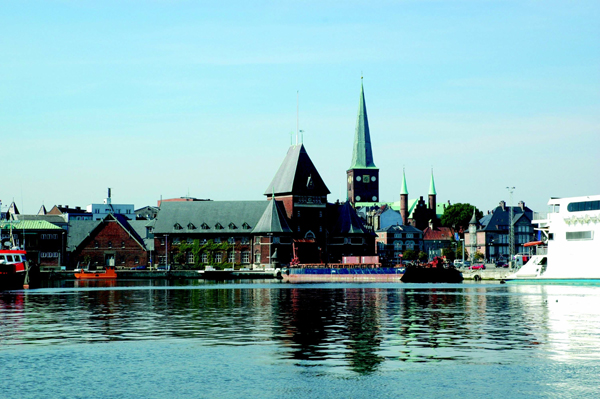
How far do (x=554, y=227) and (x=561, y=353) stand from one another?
7041cm

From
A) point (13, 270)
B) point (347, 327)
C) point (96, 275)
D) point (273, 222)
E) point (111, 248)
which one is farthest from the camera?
point (111, 248)

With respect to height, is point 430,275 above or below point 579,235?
below

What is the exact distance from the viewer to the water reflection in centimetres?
3023

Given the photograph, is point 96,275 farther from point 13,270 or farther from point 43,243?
point 13,270

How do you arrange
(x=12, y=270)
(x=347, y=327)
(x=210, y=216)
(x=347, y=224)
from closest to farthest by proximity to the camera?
(x=347, y=327)
(x=12, y=270)
(x=347, y=224)
(x=210, y=216)

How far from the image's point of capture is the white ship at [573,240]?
92125mm

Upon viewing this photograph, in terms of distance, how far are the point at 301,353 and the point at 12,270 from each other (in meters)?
63.9

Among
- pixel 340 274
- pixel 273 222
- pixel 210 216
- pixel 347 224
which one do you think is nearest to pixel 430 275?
pixel 340 274

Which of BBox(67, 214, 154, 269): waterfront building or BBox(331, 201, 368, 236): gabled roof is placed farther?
BBox(331, 201, 368, 236): gabled roof

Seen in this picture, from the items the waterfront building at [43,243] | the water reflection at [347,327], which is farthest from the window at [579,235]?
the waterfront building at [43,243]

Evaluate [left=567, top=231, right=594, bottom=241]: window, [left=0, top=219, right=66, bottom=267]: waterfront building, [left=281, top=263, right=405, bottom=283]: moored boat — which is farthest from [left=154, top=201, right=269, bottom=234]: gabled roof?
[left=567, top=231, right=594, bottom=241]: window

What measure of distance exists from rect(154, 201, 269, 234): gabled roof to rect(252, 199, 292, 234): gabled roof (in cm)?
417

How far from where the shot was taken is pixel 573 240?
95000mm

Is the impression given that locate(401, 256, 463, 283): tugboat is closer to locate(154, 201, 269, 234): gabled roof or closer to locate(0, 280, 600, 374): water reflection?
locate(0, 280, 600, 374): water reflection
